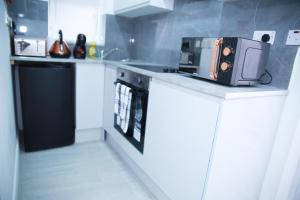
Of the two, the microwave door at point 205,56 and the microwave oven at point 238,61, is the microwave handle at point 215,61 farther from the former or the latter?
the microwave door at point 205,56

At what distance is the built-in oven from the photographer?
164 centimetres

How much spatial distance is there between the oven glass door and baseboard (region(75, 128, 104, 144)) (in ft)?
2.34

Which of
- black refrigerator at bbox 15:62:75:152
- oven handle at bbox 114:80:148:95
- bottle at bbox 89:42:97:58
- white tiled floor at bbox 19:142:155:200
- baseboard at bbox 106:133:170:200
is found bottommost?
white tiled floor at bbox 19:142:155:200

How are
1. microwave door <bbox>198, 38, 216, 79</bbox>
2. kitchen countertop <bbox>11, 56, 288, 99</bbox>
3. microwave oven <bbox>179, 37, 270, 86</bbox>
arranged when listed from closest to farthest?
kitchen countertop <bbox>11, 56, 288, 99</bbox> → microwave oven <bbox>179, 37, 270, 86</bbox> → microwave door <bbox>198, 38, 216, 79</bbox>

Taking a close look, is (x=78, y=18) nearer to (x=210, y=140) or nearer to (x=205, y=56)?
(x=205, y=56)

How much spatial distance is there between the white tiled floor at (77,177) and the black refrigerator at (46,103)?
146 mm

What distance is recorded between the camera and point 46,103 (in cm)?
205

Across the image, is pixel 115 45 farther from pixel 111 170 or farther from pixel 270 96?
pixel 270 96

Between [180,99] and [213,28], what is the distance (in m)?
0.87

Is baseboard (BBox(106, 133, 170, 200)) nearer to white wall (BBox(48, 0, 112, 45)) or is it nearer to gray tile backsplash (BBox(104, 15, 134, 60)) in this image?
gray tile backsplash (BBox(104, 15, 134, 60))

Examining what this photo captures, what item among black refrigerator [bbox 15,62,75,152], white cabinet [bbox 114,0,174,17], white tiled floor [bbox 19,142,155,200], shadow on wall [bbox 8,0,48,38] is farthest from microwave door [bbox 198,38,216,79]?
shadow on wall [bbox 8,0,48,38]

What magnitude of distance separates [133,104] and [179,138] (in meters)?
0.66

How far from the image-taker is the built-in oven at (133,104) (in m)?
1.64

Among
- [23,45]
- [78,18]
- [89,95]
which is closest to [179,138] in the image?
[89,95]
